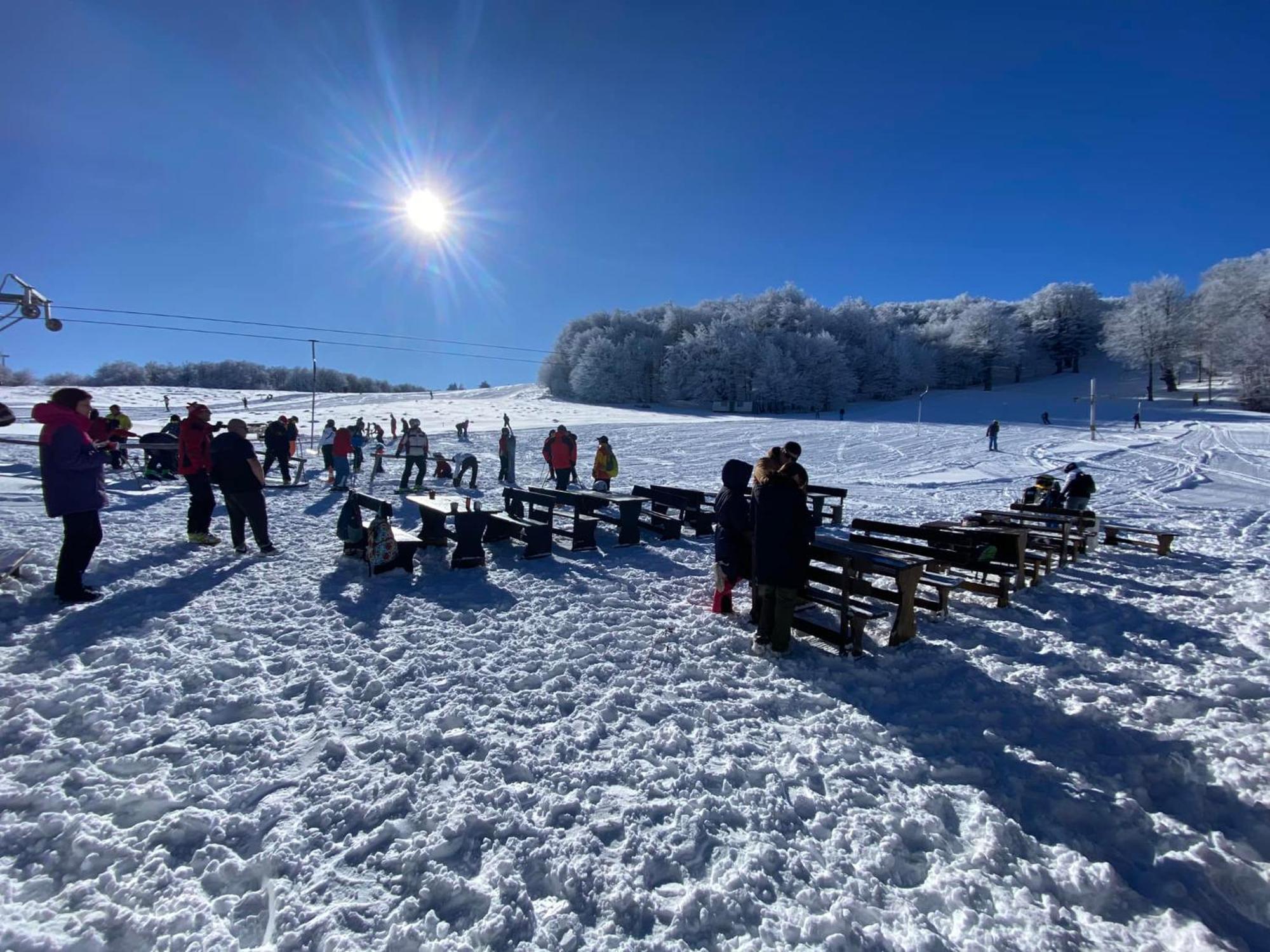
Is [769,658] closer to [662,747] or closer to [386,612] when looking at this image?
[662,747]

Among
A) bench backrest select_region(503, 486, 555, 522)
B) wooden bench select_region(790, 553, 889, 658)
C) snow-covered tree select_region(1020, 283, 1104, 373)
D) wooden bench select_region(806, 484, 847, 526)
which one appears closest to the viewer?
wooden bench select_region(790, 553, 889, 658)

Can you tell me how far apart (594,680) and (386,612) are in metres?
2.62

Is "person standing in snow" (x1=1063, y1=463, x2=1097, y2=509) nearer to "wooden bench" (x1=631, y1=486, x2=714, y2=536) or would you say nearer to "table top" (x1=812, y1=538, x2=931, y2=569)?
"table top" (x1=812, y1=538, x2=931, y2=569)

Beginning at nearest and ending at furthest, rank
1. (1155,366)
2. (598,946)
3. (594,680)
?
(598,946)
(594,680)
(1155,366)

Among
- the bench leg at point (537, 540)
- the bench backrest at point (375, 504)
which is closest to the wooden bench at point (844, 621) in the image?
the bench leg at point (537, 540)

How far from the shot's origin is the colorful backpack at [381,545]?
693 centimetres

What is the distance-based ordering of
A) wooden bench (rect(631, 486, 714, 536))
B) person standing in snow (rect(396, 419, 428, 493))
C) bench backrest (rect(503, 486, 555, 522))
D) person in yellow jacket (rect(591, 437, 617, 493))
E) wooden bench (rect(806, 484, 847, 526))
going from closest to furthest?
bench backrest (rect(503, 486, 555, 522)) < wooden bench (rect(631, 486, 714, 536)) < wooden bench (rect(806, 484, 847, 526)) < person in yellow jacket (rect(591, 437, 617, 493)) < person standing in snow (rect(396, 419, 428, 493))

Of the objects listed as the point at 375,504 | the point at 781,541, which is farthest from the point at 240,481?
the point at 781,541

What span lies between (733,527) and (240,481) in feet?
21.5

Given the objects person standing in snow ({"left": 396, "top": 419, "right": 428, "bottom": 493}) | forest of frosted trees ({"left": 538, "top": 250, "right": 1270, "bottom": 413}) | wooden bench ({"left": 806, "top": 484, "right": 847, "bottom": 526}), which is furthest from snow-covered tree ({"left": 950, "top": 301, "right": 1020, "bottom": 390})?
person standing in snow ({"left": 396, "top": 419, "right": 428, "bottom": 493})

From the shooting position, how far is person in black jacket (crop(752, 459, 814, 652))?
4730mm

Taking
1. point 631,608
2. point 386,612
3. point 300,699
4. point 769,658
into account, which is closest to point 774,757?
point 769,658

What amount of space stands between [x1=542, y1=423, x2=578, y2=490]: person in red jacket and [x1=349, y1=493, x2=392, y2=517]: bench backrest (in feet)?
18.4

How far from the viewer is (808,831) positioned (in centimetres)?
295
